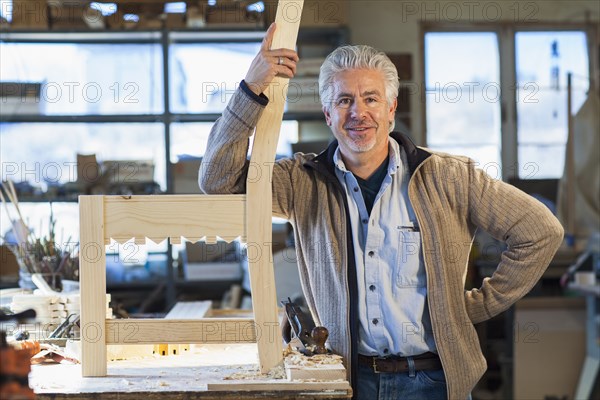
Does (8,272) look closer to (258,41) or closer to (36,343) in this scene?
(258,41)

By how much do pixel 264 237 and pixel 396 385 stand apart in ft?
1.81

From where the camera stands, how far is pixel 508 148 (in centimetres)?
578

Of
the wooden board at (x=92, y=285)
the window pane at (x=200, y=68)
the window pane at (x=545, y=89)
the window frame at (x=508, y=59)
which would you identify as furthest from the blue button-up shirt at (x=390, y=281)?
the window pane at (x=545, y=89)

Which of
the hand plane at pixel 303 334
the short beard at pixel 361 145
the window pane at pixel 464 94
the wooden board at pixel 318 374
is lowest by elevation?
the wooden board at pixel 318 374

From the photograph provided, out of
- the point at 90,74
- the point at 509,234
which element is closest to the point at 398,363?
the point at 509,234

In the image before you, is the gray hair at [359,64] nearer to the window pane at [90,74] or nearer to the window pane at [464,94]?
the window pane at [90,74]

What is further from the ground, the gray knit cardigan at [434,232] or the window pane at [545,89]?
the window pane at [545,89]

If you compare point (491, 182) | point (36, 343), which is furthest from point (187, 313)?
point (491, 182)

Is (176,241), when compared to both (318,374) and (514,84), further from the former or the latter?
(514,84)

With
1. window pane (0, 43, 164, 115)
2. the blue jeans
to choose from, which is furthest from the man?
window pane (0, 43, 164, 115)

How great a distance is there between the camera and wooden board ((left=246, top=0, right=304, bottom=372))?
2.00 m

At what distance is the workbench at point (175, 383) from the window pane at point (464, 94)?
396cm

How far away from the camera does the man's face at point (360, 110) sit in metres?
2.26

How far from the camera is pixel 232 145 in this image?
2.14 m
